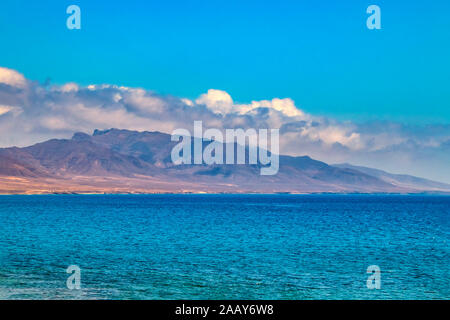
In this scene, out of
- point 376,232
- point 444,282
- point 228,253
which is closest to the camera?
point 444,282

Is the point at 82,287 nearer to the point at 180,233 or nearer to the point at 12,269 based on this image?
the point at 12,269

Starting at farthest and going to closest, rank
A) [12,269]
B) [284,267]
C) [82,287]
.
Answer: [284,267] < [12,269] < [82,287]

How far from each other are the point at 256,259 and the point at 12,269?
893 inches

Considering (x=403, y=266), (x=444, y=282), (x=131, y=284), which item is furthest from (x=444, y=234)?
(x=131, y=284)

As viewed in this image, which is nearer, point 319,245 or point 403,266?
point 403,266

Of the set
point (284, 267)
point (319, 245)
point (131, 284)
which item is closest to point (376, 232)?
point (319, 245)

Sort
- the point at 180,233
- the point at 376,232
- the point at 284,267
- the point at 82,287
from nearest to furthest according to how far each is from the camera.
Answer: the point at 82,287 < the point at 284,267 < the point at 180,233 < the point at 376,232
